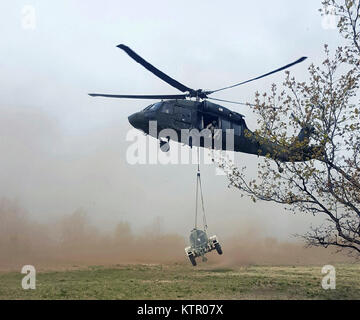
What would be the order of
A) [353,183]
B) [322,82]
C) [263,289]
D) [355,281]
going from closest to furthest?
[353,183] → [322,82] → [263,289] → [355,281]

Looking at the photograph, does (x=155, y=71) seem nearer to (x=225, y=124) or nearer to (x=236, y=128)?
(x=225, y=124)

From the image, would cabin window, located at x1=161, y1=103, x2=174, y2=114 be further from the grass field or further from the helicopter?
the grass field

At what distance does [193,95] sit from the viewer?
2742 cm

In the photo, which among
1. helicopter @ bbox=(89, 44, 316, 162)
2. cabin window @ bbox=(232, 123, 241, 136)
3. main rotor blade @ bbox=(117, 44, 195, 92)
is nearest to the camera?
main rotor blade @ bbox=(117, 44, 195, 92)

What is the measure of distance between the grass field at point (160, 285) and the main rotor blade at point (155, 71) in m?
13.3

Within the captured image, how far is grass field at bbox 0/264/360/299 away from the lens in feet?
87.6

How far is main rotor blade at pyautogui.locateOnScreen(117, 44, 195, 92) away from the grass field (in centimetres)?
1331

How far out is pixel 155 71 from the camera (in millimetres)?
23406

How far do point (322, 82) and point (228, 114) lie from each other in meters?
6.48

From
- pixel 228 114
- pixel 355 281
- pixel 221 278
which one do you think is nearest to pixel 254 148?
pixel 228 114

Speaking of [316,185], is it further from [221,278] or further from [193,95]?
[221,278]

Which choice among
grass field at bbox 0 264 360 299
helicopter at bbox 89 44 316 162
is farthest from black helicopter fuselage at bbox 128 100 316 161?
grass field at bbox 0 264 360 299

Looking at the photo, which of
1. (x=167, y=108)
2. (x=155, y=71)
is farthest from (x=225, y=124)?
(x=155, y=71)

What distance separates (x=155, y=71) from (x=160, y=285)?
16.4 m
